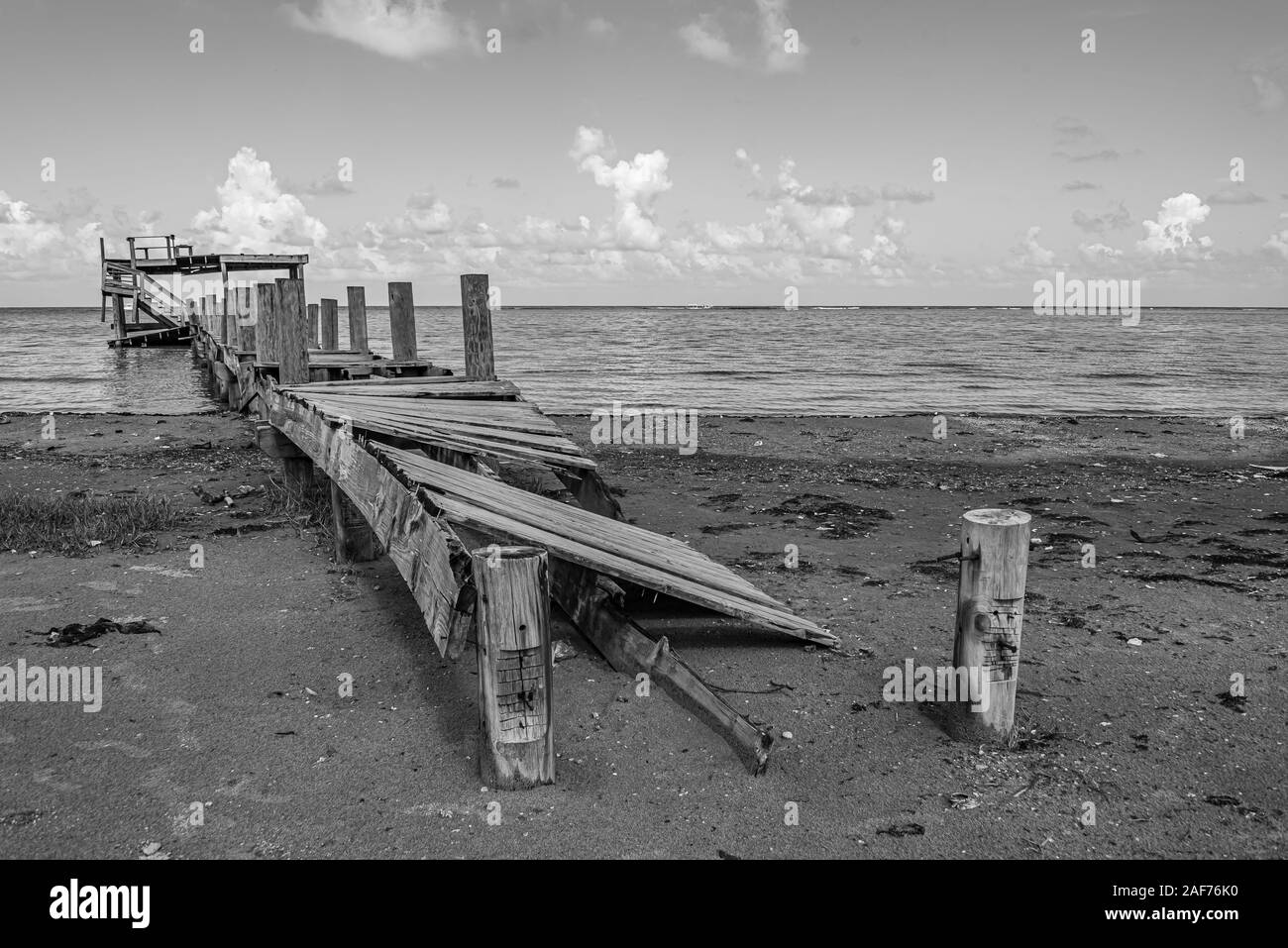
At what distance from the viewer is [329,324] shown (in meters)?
18.9

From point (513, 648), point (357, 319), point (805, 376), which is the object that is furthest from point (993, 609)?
point (805, 376)

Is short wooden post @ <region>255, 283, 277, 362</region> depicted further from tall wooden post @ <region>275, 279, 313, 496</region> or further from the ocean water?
the ocean water

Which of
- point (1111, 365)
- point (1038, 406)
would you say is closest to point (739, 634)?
point (1038, 406)

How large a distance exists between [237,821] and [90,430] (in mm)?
13193

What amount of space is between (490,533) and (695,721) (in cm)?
139

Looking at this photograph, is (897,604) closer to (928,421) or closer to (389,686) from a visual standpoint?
(389,686)

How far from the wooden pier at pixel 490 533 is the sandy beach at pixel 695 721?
198mm

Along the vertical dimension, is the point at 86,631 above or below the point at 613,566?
below

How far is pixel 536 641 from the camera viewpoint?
152 inches

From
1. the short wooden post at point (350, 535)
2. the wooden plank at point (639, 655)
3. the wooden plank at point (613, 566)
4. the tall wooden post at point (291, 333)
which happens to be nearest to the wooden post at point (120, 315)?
the tall wooden post at point (291, 333)

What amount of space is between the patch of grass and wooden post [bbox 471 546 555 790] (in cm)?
503

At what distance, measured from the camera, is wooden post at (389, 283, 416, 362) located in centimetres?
1292

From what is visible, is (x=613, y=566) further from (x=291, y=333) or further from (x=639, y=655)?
(x=291, y=333)

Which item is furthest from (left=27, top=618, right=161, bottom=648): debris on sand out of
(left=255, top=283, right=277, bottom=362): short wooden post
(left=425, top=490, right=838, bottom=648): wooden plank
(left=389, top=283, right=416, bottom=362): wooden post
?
(left=389, top=283, right=416, bottom=362): wooden post
